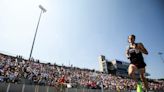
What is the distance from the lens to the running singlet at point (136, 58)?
6.71m

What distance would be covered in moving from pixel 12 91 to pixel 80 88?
33.2 ft

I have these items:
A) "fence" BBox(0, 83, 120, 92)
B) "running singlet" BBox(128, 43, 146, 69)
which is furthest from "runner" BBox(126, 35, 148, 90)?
"fence" BBox(0, 83, 120, 92)

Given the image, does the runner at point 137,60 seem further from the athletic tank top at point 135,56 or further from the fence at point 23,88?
the fence at point 23,88

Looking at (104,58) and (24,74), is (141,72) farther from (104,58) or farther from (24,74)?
(104,58)

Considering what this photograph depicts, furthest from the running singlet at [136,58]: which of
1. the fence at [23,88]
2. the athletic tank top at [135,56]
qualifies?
the fence at [23,88]

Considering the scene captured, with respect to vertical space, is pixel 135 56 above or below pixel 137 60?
above

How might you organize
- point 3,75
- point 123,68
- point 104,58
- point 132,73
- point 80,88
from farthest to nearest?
point 104,58
point 123,68
point 80,88
point 3,75
point 132,73

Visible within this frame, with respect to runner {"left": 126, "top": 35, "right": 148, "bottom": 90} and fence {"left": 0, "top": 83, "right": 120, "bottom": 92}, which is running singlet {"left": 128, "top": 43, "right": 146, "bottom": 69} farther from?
fence {"left": 0, "top": 83, "right": 120, "bottom": 92}

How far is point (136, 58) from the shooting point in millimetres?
6738

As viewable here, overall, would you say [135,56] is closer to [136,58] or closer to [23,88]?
[136,58]

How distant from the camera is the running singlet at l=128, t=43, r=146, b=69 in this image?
671 cm

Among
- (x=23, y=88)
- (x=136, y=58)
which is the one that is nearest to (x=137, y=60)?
(x=136, y=58)

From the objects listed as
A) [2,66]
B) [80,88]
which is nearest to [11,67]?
[2,66]

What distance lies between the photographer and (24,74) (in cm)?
2262
